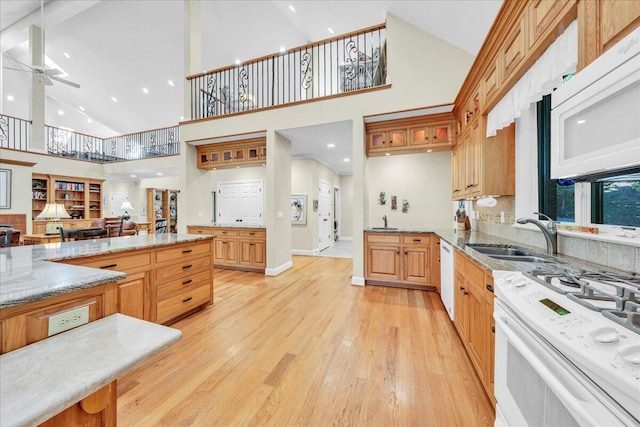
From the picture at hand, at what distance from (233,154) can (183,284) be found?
3.17 m

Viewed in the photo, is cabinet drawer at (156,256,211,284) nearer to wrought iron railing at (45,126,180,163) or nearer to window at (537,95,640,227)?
window at (537,95,640,227)

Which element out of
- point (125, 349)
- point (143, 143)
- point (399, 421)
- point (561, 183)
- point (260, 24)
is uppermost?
point (260, 24)

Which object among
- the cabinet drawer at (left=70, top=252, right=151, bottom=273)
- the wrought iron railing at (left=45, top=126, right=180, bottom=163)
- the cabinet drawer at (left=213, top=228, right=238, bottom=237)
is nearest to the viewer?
the cabinet drawer at (left=70, top=252, right=151, bottom=273)

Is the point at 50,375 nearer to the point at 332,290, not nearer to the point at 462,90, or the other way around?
the point at 332,290

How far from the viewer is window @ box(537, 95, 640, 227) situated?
1421 millimetres

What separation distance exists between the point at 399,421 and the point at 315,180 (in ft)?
18.1

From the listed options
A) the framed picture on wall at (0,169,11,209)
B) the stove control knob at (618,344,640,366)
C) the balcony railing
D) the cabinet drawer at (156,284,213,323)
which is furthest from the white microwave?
the framed picture on wall at (0,169,11,209)

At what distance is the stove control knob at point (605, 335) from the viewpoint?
64cm

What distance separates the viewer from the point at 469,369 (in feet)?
6.13

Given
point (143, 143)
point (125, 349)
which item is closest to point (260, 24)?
point (143, 143)

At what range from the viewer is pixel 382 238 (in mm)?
3799

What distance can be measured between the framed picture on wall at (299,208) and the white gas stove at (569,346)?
5.37 metres

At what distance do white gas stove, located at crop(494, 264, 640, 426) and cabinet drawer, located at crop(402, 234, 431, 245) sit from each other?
2.29 meters

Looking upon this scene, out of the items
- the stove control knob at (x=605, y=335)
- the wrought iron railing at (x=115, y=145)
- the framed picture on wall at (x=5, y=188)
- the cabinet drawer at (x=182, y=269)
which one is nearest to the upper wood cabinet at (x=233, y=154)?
the cabinet drawer at (x=182, y=269)
